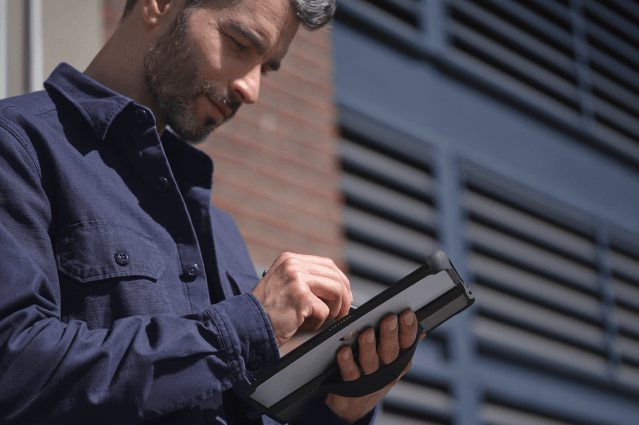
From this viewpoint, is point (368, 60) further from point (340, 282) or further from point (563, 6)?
point (340, 282)

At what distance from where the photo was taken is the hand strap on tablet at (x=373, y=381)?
3.55 feet

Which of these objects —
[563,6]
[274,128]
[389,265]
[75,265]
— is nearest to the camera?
[75,265]

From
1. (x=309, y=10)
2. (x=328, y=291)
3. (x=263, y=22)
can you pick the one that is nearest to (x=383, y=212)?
(x=309, y=10)

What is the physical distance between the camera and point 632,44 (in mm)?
6398

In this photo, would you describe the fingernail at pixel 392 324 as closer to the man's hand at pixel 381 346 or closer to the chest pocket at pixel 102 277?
the man's hand at pixel 381 346

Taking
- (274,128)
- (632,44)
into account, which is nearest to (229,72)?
(274,128)

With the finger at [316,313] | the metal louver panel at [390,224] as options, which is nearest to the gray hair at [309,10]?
the finger at [316,313]

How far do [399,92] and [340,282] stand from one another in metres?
3.18

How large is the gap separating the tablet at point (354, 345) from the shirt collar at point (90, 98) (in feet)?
1.80

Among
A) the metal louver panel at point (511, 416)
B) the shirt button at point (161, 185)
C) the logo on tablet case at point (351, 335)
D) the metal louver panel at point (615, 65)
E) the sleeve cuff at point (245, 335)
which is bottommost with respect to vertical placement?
the sleeve cuff at point (245, 335)

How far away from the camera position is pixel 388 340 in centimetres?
107

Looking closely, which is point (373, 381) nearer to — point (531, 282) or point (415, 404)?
point (415, 404)

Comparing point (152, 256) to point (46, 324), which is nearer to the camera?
point (46, 324)

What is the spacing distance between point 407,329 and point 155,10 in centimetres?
104
